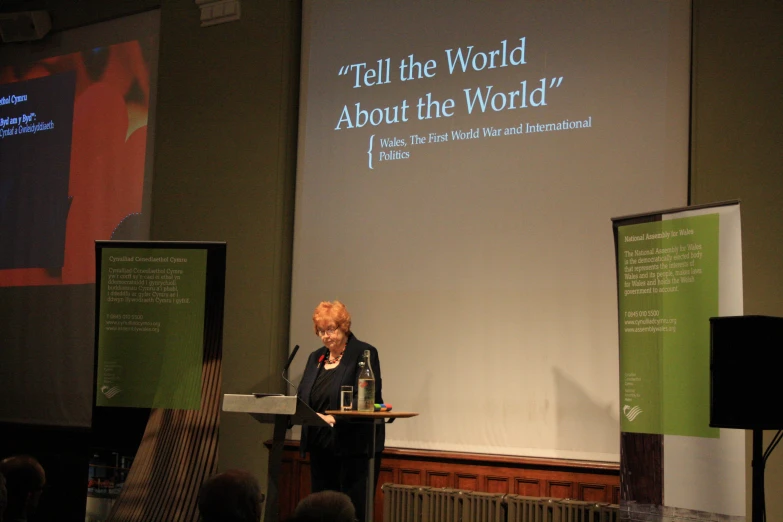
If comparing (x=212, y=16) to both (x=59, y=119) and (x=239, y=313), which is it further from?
(x=239, y=313)

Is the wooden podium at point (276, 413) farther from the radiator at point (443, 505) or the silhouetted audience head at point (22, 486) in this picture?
the radiator at point (443, 505)

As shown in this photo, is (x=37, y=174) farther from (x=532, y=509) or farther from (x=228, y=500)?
(x=228, y=500)

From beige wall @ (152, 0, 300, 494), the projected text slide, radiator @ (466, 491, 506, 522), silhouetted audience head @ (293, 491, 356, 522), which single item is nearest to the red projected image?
the projected text slide

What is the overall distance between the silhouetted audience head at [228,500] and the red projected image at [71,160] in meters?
4.50

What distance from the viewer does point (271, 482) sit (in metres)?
3.55

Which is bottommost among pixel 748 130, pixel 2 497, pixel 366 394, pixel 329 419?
pixel 2 497

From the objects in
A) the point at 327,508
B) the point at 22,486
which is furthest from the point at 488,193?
the point at 22,486

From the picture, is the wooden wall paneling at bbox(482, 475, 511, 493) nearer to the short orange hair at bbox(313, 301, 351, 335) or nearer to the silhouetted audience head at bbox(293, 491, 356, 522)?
the short orange hair at bbox(313, 301, 351, 335)

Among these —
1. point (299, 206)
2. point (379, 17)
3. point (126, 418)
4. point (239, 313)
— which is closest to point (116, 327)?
point (126, 418)

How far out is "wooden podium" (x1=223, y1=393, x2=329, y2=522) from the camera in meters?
3.49

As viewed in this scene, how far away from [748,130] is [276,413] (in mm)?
2932

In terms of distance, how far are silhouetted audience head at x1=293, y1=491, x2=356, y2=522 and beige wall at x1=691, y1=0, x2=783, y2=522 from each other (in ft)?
9.13

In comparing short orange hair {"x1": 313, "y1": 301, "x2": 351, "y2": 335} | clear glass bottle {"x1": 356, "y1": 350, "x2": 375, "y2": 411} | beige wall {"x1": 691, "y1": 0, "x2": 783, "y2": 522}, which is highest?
beige wall {"x1": 691, "y1": 0, "x2": 783, "y2": 522}

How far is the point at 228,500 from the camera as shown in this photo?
7.57 feet
